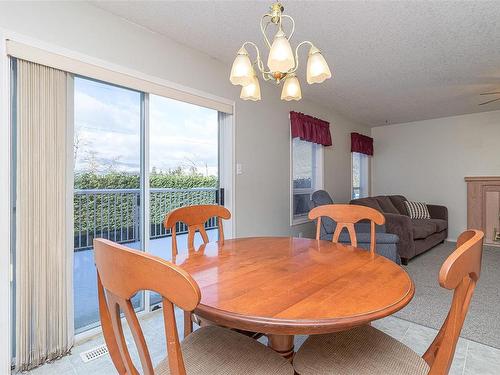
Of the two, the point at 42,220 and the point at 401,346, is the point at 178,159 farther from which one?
the point at 401,346

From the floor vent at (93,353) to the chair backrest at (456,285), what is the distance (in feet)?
6.10

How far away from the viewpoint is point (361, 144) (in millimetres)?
5590

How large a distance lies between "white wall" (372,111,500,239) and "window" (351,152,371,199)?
219mm

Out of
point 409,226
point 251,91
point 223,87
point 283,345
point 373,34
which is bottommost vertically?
point 283,345

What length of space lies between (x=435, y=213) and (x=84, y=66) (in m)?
5.63

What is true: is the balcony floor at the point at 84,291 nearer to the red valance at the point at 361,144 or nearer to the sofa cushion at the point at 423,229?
the sofa cushion at the point at 423,229

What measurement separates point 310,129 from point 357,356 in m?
3.50

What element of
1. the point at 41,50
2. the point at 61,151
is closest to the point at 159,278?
the point at 61,151

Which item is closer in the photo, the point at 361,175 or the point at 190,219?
the point at 190,219

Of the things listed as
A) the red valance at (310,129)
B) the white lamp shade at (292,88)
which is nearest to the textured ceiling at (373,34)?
the red valance at (310,129)

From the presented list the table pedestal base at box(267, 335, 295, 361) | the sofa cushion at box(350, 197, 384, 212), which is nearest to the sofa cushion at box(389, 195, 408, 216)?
the sofa cushion at box(350, 197, 384, 212)

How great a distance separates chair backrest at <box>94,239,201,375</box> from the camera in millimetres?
625

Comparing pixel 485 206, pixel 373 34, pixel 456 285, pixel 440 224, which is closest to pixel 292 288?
pixel 456 285

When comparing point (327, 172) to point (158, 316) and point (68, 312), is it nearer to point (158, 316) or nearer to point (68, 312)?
point (158, 316)
